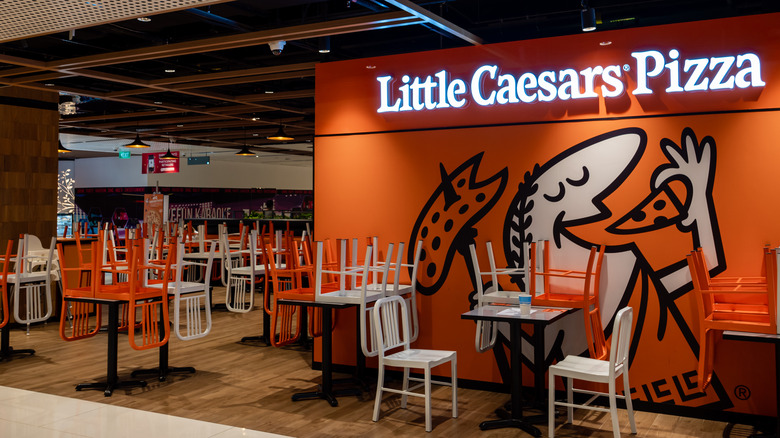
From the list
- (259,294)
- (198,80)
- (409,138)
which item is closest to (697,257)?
(409,138)

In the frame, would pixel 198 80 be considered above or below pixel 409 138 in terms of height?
above

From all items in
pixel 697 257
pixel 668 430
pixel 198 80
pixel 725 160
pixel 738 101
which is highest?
pixel 198 80

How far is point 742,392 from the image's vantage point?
4.86 m

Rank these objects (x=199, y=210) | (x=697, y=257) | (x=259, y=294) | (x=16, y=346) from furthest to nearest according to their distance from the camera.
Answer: (x=199, y=210), (x=259, y=294), (x=16, y=346), (x=697, y=257)

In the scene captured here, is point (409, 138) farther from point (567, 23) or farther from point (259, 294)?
point (259, 294)

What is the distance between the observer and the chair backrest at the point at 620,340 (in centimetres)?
402

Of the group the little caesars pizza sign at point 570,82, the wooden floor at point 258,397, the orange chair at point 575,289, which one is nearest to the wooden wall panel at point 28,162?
the wooden floor at point 258,397

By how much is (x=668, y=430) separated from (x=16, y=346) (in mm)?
6576

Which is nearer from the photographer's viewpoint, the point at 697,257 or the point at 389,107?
the point at 697,257

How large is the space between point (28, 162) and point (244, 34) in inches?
185

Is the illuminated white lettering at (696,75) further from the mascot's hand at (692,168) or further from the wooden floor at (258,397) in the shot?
the wooden floor at (258,397)

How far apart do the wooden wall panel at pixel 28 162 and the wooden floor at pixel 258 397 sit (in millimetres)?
2007

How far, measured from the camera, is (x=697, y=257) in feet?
15.0

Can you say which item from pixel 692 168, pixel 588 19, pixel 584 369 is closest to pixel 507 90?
pixel 588 19
